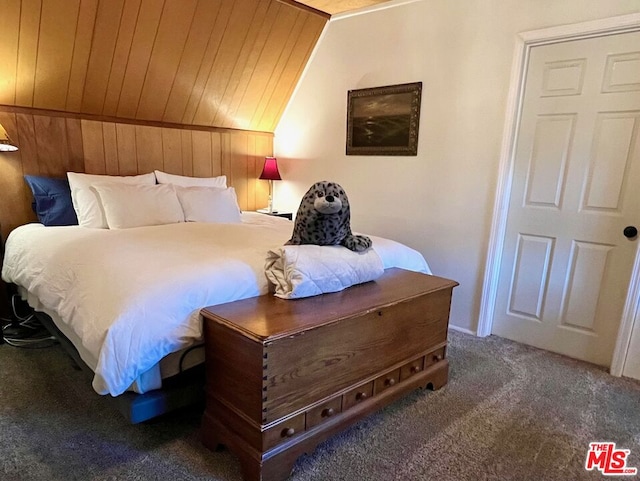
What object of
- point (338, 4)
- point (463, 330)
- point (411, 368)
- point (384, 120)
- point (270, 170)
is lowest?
point (463, 330)

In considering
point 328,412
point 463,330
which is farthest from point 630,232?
point 328,412

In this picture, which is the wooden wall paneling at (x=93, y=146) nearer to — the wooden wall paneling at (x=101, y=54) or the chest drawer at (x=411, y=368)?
the wooden wall paneling at (x=101, y=54)

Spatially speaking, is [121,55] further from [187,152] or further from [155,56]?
[187,152]

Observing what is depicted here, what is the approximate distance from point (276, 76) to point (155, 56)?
3.61 ft

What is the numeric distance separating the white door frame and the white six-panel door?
1.7 inches

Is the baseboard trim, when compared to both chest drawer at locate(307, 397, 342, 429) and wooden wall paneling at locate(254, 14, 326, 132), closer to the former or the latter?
chest drawer at locate(307, 397, 342, 429)

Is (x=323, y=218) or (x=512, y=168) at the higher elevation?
(x=512, y=168)

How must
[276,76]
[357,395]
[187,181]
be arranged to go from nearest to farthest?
[357,395] → [187,181] → [276,76]

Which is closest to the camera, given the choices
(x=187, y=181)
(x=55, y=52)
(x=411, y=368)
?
(x=411, y=368)

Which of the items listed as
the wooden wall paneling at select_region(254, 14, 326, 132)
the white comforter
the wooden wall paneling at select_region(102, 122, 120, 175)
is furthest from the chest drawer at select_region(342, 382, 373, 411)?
the wooden wall paneling at select_region(254, 14, 326, 132)

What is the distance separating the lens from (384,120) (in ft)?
10.4

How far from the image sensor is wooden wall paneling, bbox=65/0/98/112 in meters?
2.42

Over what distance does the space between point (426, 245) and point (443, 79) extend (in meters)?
1.20
